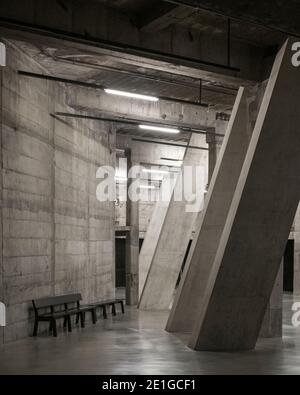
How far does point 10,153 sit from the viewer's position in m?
12.0

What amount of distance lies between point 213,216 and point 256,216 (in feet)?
8.88

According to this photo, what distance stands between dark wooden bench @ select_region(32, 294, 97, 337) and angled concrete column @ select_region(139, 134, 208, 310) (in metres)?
3.85

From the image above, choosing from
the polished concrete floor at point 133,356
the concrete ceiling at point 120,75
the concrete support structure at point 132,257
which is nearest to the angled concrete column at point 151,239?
the concrete support structure at point 132,257

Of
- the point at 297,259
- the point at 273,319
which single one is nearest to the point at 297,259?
the point at 297,259

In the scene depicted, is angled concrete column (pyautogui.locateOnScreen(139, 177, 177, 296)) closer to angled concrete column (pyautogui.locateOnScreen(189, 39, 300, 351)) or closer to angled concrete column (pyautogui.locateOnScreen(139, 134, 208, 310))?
angled concrete column (pyautogui.locateOnScreen(139, 134, 208, 310))

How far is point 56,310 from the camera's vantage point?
14547mm

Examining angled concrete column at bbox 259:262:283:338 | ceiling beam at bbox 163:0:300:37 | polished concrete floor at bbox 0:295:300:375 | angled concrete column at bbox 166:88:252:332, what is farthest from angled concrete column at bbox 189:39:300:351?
ceiling beam at bbox 163:0:300:37

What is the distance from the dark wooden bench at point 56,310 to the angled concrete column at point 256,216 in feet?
11.1

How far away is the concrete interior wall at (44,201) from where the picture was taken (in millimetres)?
11984

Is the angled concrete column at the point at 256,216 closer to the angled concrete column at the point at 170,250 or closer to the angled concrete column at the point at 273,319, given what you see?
the angled concrete column at the point at 273,319

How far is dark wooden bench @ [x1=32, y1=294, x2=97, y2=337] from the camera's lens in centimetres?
1268
